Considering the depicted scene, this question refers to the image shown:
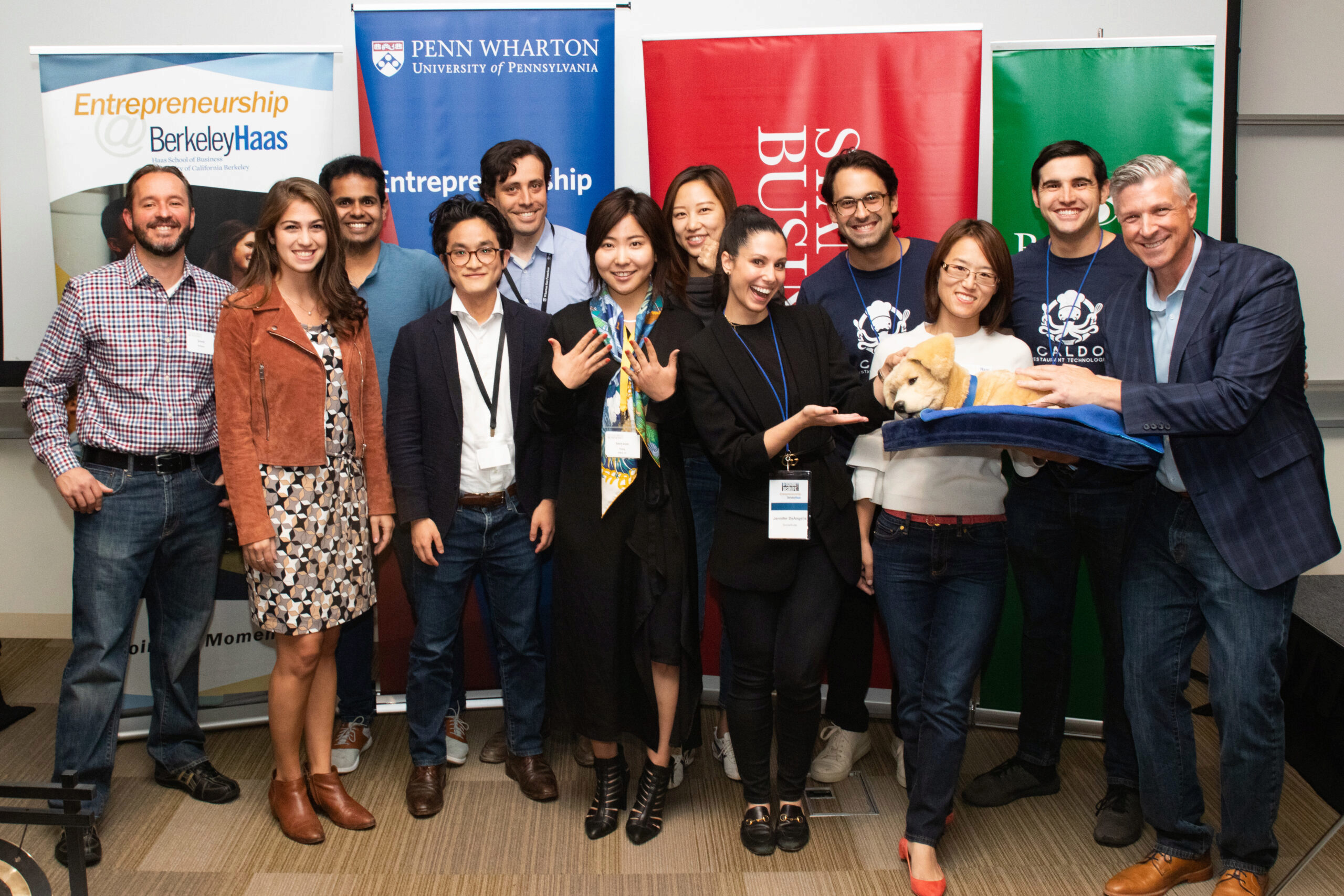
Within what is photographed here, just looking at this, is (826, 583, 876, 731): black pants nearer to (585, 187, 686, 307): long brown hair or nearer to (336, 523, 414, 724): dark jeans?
(585, 187, 686, 307): long brown hair

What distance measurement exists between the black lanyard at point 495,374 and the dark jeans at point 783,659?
829mm

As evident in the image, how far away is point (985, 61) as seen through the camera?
390cm

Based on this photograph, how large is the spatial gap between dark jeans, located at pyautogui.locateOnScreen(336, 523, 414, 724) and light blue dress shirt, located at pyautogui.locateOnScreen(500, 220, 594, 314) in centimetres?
88

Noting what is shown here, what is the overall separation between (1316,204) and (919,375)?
2883mm

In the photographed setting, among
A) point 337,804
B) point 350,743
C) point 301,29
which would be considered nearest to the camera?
point 337,804

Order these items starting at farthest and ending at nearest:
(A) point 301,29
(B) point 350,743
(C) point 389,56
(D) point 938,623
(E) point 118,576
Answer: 1. (A) point 301,29
2. (C) point 389,56
3. (B) point 350,743
4. (E) point 118,576
5. (D) point 938,623

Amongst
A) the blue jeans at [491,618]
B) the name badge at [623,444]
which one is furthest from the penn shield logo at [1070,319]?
the blue jeans at [491,618]

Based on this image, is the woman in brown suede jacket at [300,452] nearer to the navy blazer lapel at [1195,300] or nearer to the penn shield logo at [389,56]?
the penn shield logo at [389,56]

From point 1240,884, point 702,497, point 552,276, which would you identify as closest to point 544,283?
point 552,276

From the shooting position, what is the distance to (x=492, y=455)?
2.59 metres

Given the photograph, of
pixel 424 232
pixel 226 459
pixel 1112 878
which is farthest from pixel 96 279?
pixel 1112 878

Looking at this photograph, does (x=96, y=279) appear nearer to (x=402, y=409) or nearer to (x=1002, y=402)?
(x=402, y=409)

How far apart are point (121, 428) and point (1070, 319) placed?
8.77ft

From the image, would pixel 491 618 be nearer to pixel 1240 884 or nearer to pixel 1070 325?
pixel 1070 325
